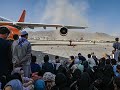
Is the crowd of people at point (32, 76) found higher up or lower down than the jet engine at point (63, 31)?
lower down

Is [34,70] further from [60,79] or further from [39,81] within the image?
[60,79]

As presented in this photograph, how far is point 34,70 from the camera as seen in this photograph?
848 centimetres

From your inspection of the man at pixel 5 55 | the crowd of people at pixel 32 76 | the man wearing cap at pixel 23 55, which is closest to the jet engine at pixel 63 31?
the crowd of people at pixel 32 76

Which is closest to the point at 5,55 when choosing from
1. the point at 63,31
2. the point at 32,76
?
the point at 32,76

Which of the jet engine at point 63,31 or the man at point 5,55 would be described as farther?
the jet engine at point 63,31

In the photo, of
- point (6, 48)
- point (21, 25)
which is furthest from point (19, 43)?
point (21, 25)

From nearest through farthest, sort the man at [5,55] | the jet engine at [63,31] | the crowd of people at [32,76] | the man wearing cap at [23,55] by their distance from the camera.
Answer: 1. the crowd of people at [32,76]
2. the man at [5,55]
3. the man wearing cap at [23,55]
4. the jet engine at [63,31]

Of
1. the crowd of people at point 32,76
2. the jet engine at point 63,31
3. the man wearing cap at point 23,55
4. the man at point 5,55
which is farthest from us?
the jet engine at point 63,31

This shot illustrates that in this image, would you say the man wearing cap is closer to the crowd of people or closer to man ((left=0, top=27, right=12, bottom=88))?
the crowd of people

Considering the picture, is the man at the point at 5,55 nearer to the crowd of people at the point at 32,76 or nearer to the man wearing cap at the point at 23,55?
the crowd of people at the point at 32,76

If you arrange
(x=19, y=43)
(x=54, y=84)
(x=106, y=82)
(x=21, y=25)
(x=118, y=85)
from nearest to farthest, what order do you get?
(x=118, y=85)
(x=54, y=84)
(x=106, y=82)
(x=19, y=43)
(x=21, y=25)

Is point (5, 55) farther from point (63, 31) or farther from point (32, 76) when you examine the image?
point (63, 31)

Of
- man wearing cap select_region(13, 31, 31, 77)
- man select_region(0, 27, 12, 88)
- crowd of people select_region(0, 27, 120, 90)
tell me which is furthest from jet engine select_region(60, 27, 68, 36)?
man select_region(0, 27, 12, 88)

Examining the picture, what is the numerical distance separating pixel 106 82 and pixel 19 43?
2.30 metres
